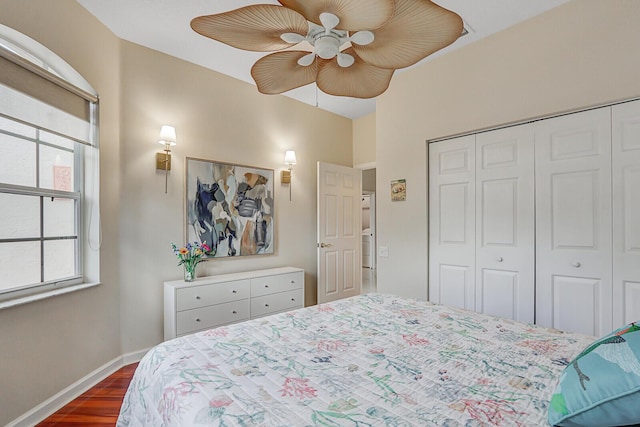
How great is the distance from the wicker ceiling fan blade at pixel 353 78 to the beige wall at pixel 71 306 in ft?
6.02

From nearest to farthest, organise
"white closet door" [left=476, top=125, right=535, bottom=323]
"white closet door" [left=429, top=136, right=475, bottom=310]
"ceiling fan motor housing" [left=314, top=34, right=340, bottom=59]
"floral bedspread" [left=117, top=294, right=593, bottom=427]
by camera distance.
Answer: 1. "floral bedspread" [left=117, top=294, right=593, bottom=427]
2. "ceiling fan motor housing" [left=314, top=34, right=340, bottom=59]
3. "white closet door" [left=476, top=125, right=535, bottom=323]
4. "white closet door" [left=429, top=136, right=475, bottom=310]

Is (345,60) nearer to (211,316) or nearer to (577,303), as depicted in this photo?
(577,303)

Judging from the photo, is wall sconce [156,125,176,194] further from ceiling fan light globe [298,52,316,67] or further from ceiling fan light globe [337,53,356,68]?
ceiling fan light globe [337,53,356,68]

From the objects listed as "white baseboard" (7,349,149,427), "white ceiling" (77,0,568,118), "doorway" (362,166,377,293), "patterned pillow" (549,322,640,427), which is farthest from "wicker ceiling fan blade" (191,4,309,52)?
"doorway" (362,166,377,293)

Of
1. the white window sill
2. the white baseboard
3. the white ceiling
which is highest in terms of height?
the white ceiling

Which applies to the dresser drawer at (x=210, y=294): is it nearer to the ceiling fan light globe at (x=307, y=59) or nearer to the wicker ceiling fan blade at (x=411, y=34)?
the ceiling fan light globe at (x=307, y=59)

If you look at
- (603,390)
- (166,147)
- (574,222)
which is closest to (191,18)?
(166,147)

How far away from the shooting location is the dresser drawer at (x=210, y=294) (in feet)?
9.02

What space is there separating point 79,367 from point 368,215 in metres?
6.67

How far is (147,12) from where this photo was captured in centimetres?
235

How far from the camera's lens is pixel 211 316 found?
2.91 meters

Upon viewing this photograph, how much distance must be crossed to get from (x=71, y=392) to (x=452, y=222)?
325cm

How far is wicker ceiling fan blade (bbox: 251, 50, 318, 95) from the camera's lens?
1598 millimetres

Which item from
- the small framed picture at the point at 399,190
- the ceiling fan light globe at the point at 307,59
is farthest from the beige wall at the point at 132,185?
the ceiling fan light globe at the point at 307,59
